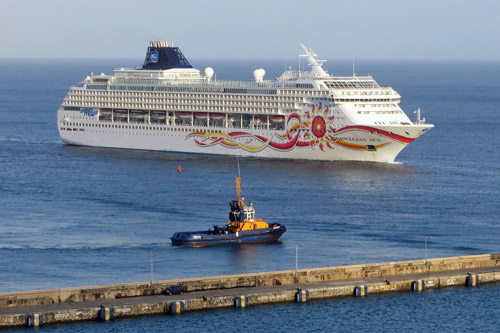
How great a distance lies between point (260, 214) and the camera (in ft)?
230

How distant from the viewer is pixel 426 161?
9488 cm

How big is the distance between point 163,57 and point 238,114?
49.2 ft

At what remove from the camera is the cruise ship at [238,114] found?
305 feet

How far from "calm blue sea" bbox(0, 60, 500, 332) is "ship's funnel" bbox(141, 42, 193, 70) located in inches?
467

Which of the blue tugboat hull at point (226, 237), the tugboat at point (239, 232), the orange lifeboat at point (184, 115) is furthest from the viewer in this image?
the orange lifeboat at point (184, 115)

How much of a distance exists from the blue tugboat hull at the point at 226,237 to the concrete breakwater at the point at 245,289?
9.47 m

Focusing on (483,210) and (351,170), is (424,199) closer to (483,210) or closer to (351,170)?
(483,210)

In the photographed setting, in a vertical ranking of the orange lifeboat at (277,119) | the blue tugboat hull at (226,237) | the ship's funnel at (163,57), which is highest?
the ship's funnel at (163,57)

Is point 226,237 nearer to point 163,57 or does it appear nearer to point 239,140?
point 239,140

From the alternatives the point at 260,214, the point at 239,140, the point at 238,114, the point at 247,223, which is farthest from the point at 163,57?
the point at 247,223

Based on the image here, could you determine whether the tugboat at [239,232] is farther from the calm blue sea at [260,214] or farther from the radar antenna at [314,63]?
the radar antenna at [314,63]

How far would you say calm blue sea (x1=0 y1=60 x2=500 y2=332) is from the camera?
51.3 meters

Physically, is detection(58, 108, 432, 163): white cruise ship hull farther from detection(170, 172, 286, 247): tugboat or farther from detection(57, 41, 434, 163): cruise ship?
detection(170, 172, 286, 247): tugboat

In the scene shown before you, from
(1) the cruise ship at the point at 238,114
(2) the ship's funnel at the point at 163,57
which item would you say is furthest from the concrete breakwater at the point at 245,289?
(2) the ship's funnel at the point at 163,57
